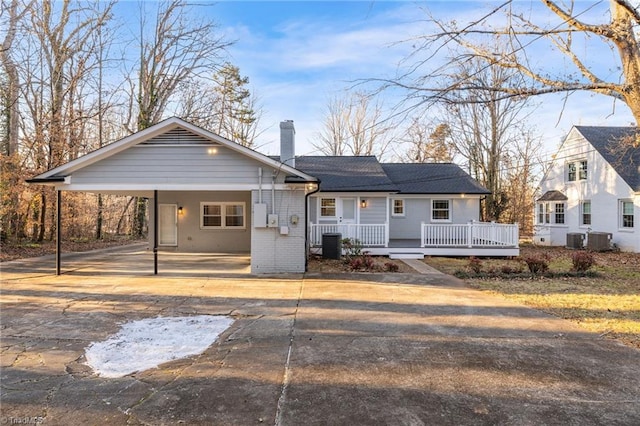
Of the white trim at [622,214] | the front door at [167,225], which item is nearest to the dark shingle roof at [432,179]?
the white trim at [622,214]

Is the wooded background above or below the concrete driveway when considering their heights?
above

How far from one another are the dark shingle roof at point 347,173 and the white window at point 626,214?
1152cm

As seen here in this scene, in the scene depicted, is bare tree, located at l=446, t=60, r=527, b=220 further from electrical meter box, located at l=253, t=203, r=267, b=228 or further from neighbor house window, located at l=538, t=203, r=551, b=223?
electrical meter box, located at l=253, t=203, r=267, b=228

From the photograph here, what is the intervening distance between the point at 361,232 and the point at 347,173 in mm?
3789

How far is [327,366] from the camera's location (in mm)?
4062

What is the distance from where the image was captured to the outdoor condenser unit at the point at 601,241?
16.7m

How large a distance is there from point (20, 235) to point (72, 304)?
13229mm

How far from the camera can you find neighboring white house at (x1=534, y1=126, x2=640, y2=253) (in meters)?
16.6

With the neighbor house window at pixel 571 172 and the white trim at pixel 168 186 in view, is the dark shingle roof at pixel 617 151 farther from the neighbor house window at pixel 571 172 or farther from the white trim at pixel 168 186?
the white trim at pixel 168 186

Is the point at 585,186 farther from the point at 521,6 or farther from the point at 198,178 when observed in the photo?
the point at 198,178

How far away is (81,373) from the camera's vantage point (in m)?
3.84

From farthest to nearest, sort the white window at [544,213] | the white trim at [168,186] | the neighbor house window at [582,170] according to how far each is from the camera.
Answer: the white window at [544,213] → the neighbor house window at [582,170] → the white trim at [168,186]

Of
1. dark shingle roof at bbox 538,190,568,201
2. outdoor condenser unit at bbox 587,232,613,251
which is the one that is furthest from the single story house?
dark shingle roof at bbox 538,190,568,201

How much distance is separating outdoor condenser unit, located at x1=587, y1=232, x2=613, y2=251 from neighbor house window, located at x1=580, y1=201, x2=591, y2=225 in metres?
2.09
